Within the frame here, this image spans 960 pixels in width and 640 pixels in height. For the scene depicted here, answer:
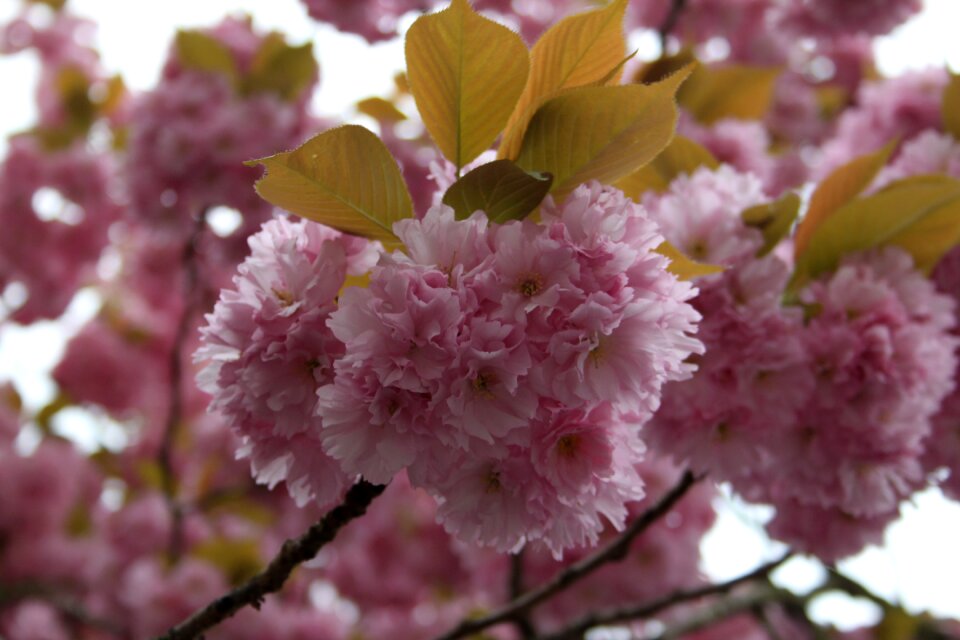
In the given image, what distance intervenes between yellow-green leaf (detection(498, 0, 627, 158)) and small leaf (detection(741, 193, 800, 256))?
399 mm

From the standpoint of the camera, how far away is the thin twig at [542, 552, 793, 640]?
5.24 feet

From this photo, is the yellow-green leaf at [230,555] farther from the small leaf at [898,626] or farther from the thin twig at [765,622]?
the small leaf at [898,626]

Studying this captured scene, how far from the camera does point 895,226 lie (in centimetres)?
131

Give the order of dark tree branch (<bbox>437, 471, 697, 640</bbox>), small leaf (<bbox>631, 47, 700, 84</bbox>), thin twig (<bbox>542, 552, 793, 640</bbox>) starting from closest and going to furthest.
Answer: dark tree branch (<bbox>437, 471, 697, 640</bbox>)
thin twig (<bbox>542, 552, 793, 640</bbox>)
small leaf (<bbox>631, 47, 700, 84</bbox>)

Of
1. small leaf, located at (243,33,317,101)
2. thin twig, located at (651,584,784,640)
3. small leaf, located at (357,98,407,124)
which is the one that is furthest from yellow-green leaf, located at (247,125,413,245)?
small leaf, located at (243,33,317,101)

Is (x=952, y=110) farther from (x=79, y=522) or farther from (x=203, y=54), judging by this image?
(x=79, y=522)

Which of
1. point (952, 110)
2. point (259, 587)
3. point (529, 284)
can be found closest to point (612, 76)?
point (529, 284)

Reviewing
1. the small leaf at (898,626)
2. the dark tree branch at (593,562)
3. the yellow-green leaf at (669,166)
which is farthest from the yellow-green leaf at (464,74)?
the small leaf at (898,626)

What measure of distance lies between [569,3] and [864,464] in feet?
10.4

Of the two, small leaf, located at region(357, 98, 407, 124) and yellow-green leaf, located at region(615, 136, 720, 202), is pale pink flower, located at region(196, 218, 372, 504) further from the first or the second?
yellow-green leaf, located at region(615, 136, 720, 202)

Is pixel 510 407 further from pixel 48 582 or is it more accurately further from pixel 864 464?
pixel 48 582

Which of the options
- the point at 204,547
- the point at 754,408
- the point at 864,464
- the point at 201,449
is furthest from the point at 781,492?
the point at 201,449

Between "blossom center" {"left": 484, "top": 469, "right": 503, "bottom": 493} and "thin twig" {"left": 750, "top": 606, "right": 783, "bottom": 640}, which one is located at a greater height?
"blossom center" {"left": 484, "top": 469, "right": 503, "bottom": 493}

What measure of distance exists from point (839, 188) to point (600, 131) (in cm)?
66
